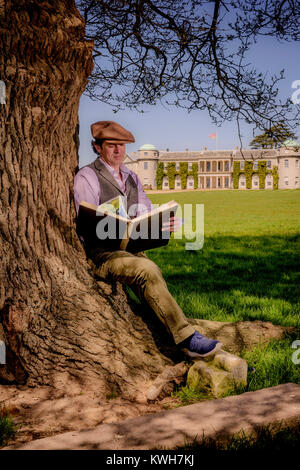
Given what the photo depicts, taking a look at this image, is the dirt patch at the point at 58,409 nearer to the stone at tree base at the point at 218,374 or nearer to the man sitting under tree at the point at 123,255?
the stone at tree base at the point at 218,374

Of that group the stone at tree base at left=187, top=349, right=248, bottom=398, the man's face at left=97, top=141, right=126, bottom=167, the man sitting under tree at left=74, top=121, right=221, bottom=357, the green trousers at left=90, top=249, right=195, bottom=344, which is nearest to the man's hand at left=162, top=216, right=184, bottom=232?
the man sitting under tree at left=74, top=121, right=221, bottom=357

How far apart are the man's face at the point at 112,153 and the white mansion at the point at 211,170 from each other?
281 ft

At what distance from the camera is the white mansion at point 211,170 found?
87812mm

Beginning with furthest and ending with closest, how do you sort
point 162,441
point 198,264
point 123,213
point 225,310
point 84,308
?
point 198,264 → point 225,310 → point 123,213 → point 84,308 → point 162,441

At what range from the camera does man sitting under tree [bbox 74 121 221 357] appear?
10.3ft

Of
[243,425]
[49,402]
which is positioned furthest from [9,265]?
[243,425]

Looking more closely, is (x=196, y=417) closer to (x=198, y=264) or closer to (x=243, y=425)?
(x=243, y=425)

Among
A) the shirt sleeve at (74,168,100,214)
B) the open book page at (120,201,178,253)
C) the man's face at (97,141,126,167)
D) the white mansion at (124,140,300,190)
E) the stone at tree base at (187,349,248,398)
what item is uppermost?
the white mansion at (124,140,300,190)

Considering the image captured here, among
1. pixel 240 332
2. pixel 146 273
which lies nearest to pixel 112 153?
pixel 146 273

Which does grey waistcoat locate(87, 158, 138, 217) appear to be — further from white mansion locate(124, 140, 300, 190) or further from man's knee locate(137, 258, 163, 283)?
white mansion locate(124, 140, 300, 190)

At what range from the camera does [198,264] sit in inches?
317

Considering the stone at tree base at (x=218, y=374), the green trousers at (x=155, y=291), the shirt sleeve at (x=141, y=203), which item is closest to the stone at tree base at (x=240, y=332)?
the stone at tree base at (x=218, y=374)

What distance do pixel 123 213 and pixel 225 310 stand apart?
1856mm

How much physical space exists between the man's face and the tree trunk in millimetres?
585
